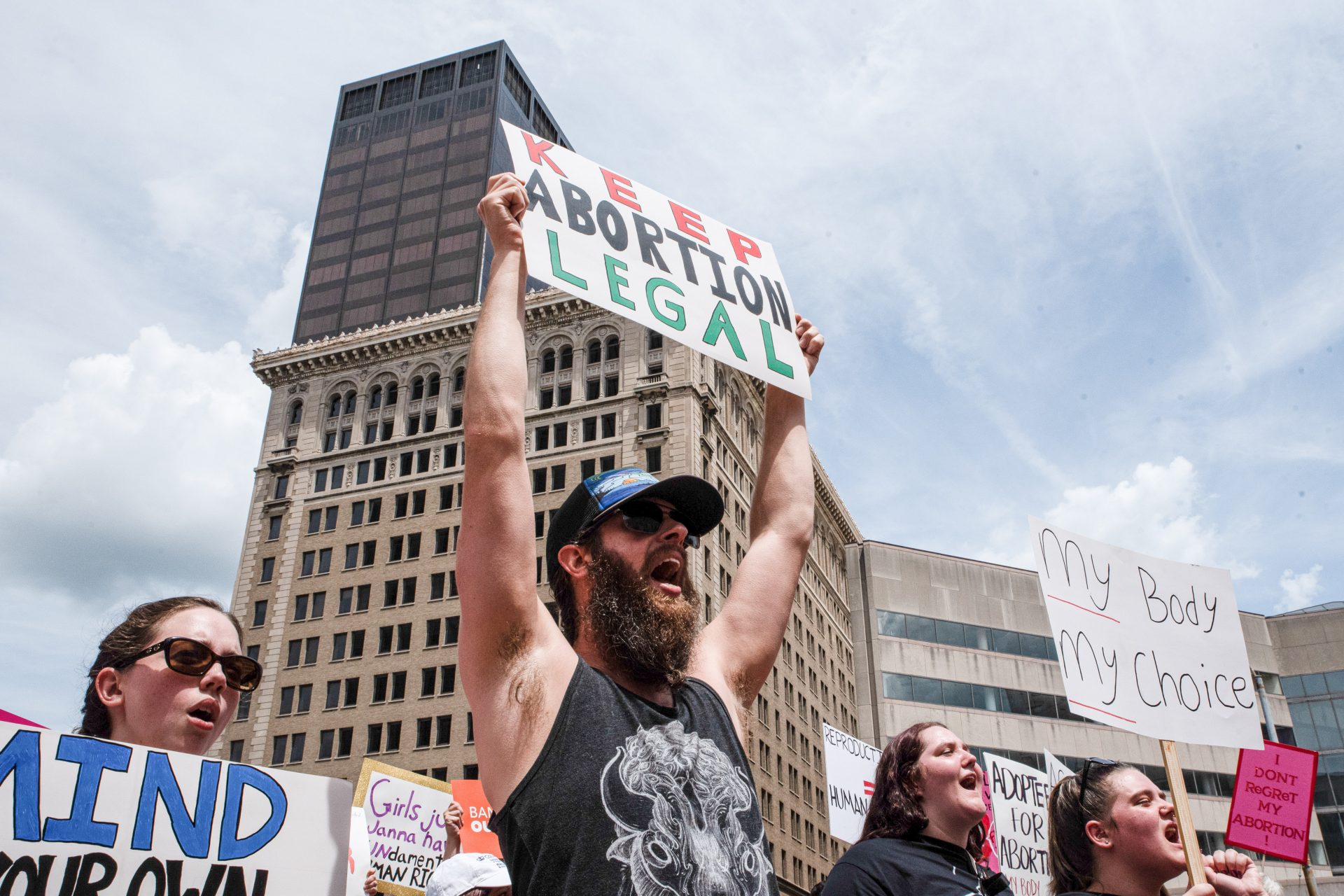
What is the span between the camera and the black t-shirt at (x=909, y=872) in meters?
3.43

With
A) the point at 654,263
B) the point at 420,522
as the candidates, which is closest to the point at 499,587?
the point at 654,263

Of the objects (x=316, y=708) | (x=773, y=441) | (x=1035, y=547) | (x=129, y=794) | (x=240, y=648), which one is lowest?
(x=129, y=794)

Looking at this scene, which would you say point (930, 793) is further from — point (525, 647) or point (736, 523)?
point (736, 523)

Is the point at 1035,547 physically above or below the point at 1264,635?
below

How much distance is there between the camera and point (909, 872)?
3482mm

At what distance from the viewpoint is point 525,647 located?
209cm

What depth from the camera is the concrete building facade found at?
51.3m

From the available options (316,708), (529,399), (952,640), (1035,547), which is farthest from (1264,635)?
(1035,547)

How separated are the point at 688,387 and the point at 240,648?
52.1m

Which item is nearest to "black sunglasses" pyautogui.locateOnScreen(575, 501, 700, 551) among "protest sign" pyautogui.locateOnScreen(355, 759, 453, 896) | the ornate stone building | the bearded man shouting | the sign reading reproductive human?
the bearded man shouting

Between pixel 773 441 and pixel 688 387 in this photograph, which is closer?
pixel 773 441

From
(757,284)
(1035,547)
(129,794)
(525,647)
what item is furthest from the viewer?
(1035,547)

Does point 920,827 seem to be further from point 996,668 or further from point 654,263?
point 996,668

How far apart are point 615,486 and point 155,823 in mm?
1366
